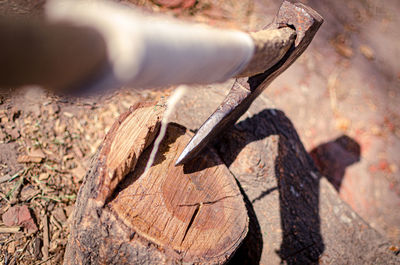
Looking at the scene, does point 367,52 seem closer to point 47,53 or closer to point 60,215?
point 60,215

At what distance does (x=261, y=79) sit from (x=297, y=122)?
2036 millimetres

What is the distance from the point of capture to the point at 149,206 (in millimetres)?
1268

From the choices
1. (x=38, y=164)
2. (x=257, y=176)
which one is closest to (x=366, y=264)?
(x=257, y=176)

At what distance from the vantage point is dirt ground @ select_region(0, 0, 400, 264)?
177 centimetres

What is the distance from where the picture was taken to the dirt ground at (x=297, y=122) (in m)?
1.77

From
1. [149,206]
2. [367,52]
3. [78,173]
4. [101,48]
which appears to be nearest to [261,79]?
[149,206]

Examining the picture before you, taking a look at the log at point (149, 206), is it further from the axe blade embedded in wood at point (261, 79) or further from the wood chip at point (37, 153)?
the wood chip at point (37, 153)

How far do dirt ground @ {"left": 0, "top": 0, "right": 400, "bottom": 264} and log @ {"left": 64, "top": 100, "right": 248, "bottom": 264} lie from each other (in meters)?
0.39

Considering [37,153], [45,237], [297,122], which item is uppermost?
[297,122]

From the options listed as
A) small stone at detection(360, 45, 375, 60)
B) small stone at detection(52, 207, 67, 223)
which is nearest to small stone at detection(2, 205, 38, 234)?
small stone at detection(52, 207, 67, 223)

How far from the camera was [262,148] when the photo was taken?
1905 millimetres

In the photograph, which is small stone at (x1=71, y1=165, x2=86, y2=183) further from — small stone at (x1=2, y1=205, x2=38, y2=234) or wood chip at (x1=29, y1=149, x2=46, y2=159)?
small stone at (x1=2, y1=205, x2=38, y2=234)

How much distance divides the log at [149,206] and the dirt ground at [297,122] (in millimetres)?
393

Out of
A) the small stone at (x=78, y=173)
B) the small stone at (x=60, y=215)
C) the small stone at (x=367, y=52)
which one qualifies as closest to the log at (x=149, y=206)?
the small stone at (x=60, y=215)
